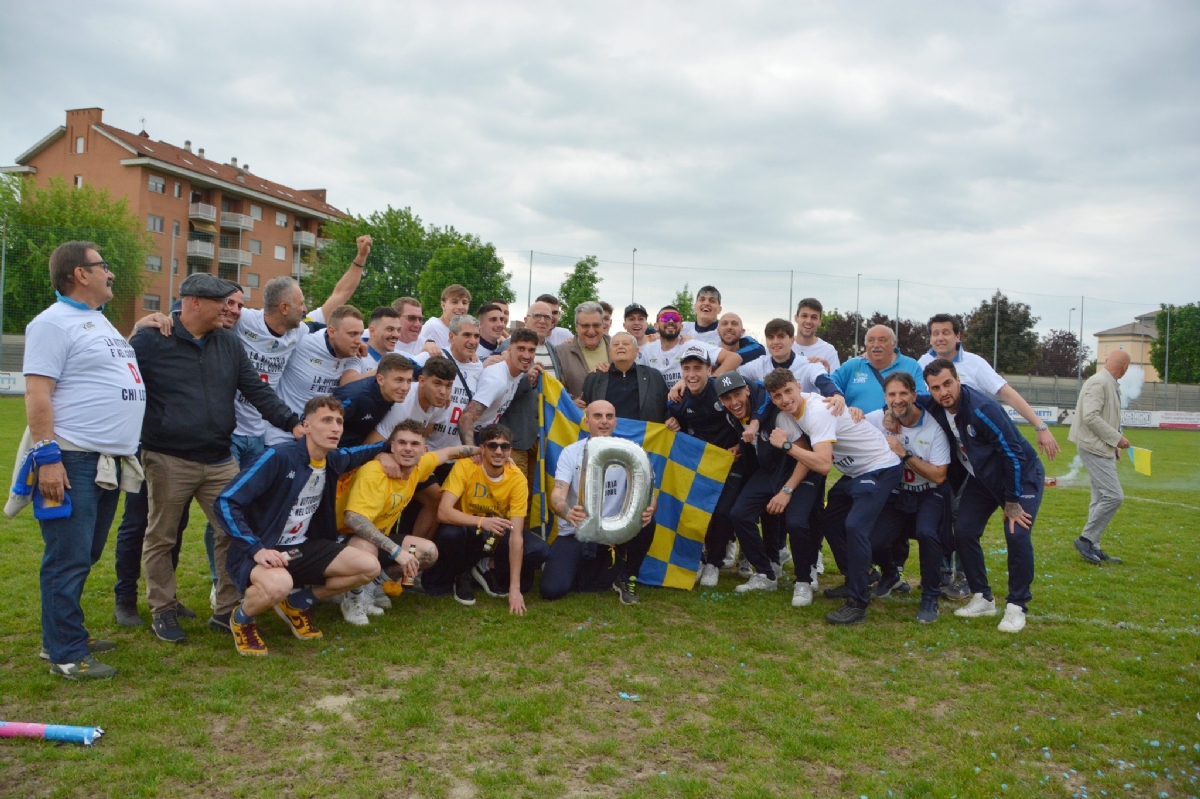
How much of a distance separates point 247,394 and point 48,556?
141 cm

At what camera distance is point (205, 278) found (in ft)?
16.0

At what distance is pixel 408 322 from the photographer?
6.99 metres

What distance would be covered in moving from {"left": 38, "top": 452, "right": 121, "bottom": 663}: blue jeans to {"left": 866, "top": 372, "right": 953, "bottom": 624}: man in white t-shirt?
540cm

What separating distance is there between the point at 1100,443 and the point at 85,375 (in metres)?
9.37

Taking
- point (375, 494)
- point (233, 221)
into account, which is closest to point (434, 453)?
point (375, 494)

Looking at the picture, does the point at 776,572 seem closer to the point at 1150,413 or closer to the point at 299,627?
the point at 299,627

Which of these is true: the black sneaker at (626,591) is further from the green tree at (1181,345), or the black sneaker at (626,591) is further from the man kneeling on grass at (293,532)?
the green tree at (1181,345)

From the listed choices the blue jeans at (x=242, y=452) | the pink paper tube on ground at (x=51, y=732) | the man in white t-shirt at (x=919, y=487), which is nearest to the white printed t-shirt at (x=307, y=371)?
the blue jeans at (x=242, y=452)

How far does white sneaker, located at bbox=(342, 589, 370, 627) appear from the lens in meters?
5.54

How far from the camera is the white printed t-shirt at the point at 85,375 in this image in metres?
4.20

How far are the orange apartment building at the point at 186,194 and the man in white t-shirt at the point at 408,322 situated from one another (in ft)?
127

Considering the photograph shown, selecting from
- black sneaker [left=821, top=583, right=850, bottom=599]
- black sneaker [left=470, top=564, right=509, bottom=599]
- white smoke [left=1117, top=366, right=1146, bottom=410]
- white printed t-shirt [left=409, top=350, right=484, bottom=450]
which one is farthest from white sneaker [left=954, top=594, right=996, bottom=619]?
white smoke [left=1117, top=366, right=1146, bottom=410]

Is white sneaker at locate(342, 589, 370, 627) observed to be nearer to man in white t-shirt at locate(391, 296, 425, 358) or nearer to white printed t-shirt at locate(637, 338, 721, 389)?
man in white t-shirt at locate(391, 296, 425, 358)

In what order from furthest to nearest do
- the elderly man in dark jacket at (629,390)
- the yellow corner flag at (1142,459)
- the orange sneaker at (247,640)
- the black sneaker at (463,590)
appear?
the yellow corner flag at (1142,459) < the elderly man in dark jacket at (629,390) < the black sneaker at (463,590) < the orange sneaker at (247,640)
